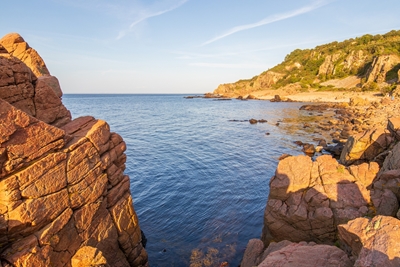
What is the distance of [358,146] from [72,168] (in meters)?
25.7

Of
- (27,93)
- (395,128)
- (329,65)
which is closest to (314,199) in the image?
(395,128)

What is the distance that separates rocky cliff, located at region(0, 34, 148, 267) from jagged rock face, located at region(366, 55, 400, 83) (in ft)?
451

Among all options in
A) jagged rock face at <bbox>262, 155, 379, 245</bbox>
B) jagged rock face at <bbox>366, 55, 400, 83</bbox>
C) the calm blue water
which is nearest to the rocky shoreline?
jagged rock face at <bbox>262, 155, 379, 245</bbox>

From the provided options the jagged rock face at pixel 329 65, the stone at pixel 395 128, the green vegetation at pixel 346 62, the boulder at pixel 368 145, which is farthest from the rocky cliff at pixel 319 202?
the jagged rock face at pixel 329 65

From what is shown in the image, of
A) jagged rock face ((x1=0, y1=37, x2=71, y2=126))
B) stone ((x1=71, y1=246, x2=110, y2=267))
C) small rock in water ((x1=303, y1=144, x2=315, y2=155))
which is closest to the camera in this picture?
stone ((x1=71, y1=246, x2=110, y2=267))

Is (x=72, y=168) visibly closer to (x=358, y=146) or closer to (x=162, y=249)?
(x=162, y=249)

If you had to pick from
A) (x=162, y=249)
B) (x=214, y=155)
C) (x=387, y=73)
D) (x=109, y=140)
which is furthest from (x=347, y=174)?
(x=387, y=73)

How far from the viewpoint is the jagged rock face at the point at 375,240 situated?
7.02m

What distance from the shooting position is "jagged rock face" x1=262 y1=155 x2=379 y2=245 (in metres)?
15.5

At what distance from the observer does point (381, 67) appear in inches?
4692

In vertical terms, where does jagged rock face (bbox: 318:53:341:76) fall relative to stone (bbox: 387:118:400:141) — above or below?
above

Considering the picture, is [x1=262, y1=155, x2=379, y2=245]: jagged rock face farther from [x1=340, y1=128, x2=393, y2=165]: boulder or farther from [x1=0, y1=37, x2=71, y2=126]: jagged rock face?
[x1=0, y1=37, x2=71, y2=126]: jagged rock face

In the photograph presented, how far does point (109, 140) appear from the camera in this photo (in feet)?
53.4

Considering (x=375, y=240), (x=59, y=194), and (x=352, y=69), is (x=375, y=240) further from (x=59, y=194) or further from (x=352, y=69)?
(x=352, y=69)
